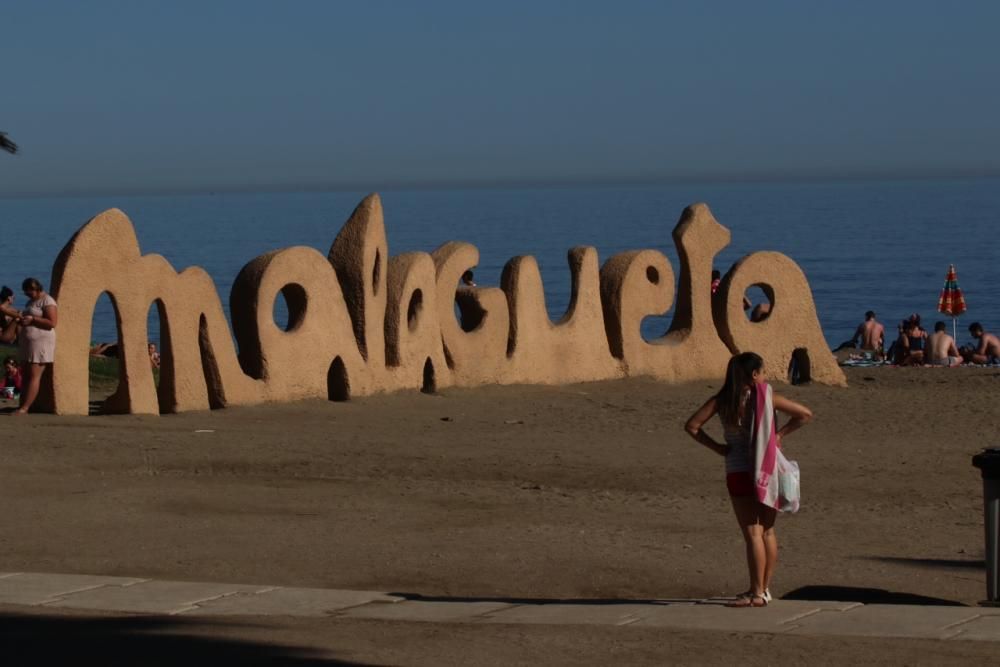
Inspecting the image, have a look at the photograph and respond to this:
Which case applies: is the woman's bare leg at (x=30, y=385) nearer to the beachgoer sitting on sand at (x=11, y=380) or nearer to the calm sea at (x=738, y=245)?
the beachgoer sitting on sand at (x=11, y=380)

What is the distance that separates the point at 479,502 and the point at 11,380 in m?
10.0

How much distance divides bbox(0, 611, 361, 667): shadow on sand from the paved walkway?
39 cm

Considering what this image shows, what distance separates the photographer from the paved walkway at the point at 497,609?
8.76 m

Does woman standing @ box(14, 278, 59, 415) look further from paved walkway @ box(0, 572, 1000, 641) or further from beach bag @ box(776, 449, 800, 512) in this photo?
beach bag @ box(776, 449, 800, 512)

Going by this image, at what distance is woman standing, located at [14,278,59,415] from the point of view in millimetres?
15906

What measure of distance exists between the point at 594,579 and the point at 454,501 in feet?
9.37

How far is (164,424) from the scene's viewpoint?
53.8ft

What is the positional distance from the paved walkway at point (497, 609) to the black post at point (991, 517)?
220 millimetres

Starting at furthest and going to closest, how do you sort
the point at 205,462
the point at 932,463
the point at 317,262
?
the point at 317,262 → the point at 932,463 → the point at 205,462

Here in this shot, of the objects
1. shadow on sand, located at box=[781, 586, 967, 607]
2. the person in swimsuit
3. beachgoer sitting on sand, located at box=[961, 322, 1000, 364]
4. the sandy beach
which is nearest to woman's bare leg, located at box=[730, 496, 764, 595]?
the person in swimsuit

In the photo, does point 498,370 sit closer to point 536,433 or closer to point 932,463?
point 536,433

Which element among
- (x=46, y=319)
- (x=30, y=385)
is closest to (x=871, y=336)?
(x=30, y=385)

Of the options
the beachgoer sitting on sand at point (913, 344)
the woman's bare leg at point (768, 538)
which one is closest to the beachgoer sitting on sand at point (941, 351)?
the beachgoer sitting on sand at point (913, 344)

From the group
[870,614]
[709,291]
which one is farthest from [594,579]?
[709,291]
